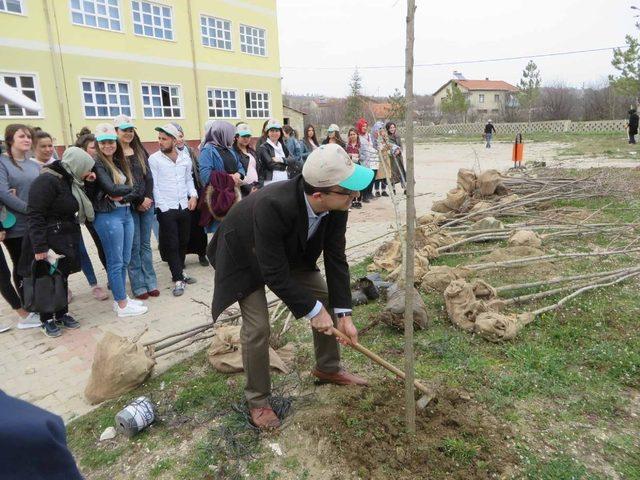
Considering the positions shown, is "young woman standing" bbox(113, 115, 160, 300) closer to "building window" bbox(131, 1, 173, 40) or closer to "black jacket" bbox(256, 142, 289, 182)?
"black jacket" bbox(256, 142, 289, 182)

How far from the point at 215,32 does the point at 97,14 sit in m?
5.95

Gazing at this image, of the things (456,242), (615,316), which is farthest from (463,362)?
(456,242)

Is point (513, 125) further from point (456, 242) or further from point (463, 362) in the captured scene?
point (463, 362)

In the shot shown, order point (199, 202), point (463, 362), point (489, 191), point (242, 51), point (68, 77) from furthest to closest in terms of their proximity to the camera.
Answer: point (242, 51) < point (68, 77) < point (489, 191) < point (199, 202) < point (463, 362)

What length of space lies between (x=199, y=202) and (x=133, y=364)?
9.55ft

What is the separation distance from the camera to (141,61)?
18.0 metres

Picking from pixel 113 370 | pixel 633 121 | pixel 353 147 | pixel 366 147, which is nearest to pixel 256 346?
pixel 113 370

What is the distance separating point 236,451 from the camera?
254cm

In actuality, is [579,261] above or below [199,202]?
below

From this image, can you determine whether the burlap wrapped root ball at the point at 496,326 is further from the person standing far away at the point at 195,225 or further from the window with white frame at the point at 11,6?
the window with white frame at the point at 11,6

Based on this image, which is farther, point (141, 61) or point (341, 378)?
point (141, 61)

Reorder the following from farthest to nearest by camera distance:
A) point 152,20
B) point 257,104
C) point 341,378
Result: 1. point 257,104
2. point 152,20
3. point 341,378

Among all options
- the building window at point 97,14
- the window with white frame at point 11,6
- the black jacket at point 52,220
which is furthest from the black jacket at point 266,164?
the building window at point 97,14

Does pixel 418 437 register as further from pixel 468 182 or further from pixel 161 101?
pixel 161 101
